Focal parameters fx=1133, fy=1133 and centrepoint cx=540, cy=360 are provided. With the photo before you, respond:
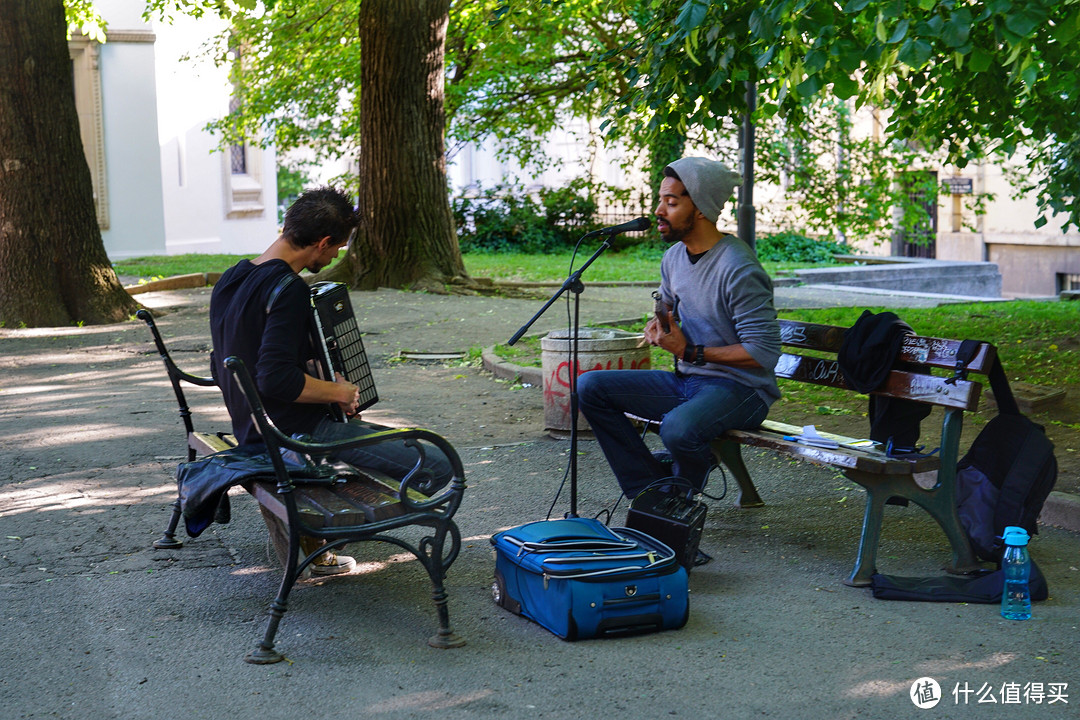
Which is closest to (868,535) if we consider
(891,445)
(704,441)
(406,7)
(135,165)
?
(891,445)

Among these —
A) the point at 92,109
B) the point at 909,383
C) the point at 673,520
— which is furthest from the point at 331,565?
the point at 92,109

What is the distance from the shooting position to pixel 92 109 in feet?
77.9

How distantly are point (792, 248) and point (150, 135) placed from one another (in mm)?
14419

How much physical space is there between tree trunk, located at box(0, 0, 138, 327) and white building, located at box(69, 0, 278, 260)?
10504 millimetres

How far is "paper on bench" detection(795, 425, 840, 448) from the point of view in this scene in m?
4.93

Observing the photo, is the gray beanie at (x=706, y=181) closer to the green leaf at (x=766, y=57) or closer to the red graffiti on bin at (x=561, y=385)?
the green leaf at (x=766, y=57)

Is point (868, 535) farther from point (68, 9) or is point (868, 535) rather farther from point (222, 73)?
point (222, 73)

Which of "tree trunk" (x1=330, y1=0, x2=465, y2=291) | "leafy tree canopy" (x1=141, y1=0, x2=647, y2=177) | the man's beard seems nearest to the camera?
the man's beard

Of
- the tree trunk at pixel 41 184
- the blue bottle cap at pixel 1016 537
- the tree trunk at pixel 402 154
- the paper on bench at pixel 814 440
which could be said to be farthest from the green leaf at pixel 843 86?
the tree trunk at pixel 402 154

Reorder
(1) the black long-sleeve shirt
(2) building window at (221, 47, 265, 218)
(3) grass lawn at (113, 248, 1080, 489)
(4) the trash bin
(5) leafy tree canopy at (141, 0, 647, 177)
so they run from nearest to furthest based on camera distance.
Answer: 1. (1) the black long-sleeve shirt
2. (4) the trash bin
3. (3) grass lawn at (113, 248, 1080, 489)
4. (5) leafy tree canopy at (141, 0, 647, 177)
5. (2) building window at (221, 47, 265, 218)

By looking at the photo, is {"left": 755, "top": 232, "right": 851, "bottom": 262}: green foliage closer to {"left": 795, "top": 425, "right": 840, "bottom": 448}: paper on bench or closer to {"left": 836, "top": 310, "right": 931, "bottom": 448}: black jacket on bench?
{"left": 836, "top": 310, "right": 931, "bottom": 448}: black jacket on bench

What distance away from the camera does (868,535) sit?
4652 mm

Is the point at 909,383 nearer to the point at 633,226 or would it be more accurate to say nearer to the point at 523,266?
the point at 633,226

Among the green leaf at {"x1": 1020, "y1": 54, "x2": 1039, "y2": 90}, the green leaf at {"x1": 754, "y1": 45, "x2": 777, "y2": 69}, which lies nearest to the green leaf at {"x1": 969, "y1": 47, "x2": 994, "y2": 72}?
the green leaf at {"x1": 1020, "y1": 54, "x2": 1039, "y2": 90}
